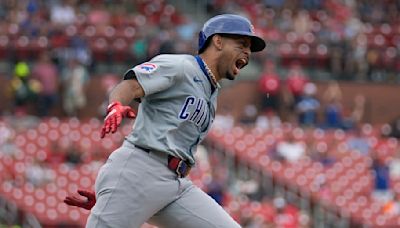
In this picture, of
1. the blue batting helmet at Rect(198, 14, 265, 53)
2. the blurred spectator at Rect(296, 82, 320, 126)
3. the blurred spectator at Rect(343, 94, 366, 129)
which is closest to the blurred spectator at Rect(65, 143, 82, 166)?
the blurred spectator at Rect(296, 82, 320, 126)

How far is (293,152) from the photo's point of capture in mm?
15750

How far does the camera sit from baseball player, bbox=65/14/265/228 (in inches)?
205

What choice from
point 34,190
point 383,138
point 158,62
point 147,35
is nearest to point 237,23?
point 158,62

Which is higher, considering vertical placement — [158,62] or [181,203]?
[158,62]

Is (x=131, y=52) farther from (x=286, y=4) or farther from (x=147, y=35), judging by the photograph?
(x=286, y=4)

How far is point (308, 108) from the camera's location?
17.6 meters

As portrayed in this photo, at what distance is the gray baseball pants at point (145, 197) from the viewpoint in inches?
206

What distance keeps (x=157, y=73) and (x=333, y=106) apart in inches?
502

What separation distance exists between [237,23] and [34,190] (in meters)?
9.42

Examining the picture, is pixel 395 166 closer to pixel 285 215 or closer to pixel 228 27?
pixel 285 215

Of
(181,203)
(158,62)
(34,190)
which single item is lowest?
(34,190)

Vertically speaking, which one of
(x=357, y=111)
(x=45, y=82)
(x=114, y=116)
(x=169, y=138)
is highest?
(x=114, y=116)

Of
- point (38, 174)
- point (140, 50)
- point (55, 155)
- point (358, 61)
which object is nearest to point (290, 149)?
point (55, 155)

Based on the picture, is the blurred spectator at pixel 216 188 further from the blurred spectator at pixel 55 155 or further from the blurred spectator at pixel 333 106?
the blurred spectator at pixel 333 106
